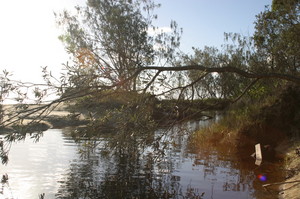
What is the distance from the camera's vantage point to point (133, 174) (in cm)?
1152

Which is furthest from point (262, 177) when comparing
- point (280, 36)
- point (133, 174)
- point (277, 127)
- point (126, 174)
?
point (280, 36)

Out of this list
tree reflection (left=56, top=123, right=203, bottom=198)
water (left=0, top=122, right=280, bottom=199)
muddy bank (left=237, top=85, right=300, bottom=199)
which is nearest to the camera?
tree reflection (left=56, top=123, right=203, bottom=198)

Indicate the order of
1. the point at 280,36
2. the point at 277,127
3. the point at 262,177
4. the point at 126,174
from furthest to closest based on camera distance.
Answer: the point at 280,36 < the point at 277,127 < the point at 262,177 < the point at 126,174

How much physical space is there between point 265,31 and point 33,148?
20096mm

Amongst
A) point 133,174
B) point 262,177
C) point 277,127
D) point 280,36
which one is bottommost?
point 262,177

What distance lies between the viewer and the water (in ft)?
31.1

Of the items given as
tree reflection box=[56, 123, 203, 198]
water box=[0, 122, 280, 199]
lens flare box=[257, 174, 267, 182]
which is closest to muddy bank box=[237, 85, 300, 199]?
water box=[0, 122, 280, 199]

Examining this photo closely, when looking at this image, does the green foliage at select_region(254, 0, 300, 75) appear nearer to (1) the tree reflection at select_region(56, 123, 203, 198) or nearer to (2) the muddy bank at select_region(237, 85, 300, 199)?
(2) the muddy bank at select_region(237, 85, 300, 199)

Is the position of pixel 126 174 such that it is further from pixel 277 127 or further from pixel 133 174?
pixel 277 127

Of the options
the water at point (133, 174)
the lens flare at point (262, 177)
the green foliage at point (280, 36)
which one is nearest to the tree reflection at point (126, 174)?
the water at point (133, 174)

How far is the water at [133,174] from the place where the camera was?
373 inches

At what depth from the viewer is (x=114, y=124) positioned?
9508 millimetres

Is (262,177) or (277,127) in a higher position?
(277,127)

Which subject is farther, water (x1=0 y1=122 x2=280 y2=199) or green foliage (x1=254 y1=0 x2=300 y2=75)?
green foliage (x1=254 y1=0 x2=300 y2=75)
